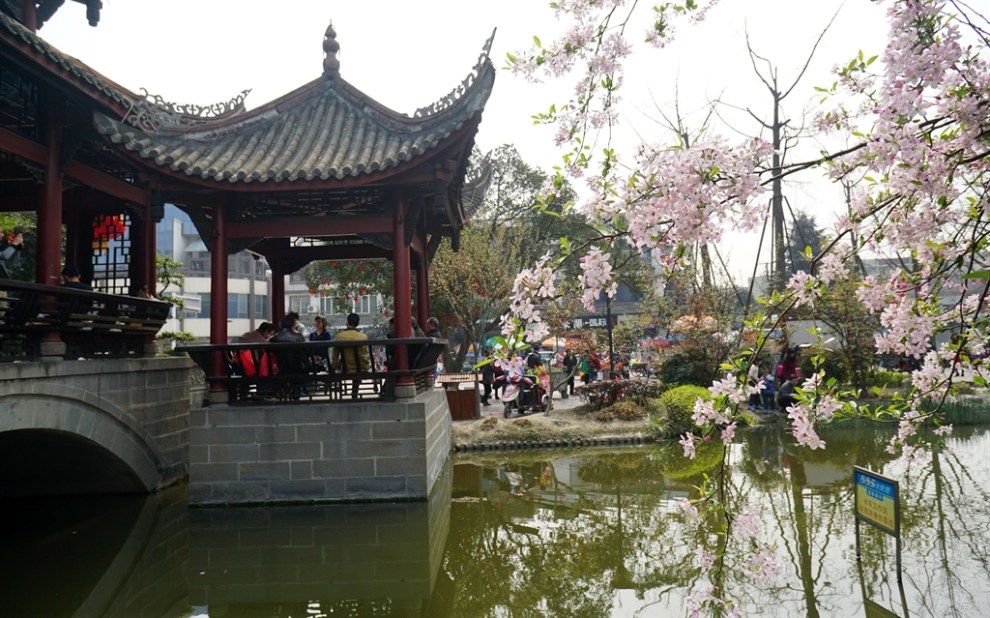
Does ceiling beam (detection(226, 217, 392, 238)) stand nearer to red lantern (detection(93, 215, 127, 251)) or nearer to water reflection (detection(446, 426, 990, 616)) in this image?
red lantern (detection(93, 215, 127, 251))

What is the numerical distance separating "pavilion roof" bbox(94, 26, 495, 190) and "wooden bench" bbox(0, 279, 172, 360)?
1876 millimetres

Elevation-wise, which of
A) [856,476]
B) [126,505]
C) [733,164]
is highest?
[733,164]

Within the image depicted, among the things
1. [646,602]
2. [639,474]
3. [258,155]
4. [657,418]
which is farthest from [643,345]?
[646,602]

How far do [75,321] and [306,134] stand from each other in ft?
13.9

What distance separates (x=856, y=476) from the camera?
561 cm

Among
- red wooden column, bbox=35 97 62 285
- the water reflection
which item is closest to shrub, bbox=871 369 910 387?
the water reflection

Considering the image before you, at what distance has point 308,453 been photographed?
27.7 ft

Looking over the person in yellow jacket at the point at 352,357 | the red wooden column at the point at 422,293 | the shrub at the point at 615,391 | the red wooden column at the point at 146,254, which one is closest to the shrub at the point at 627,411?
the shrub at the point at 615,391

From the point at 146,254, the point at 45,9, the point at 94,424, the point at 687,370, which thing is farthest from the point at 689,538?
the point at 45,9

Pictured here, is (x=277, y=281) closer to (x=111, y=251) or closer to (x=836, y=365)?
(x=111, y=251)

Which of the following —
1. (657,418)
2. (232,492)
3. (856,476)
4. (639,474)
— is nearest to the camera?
(856,476)

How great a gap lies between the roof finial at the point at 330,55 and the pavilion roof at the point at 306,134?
0.6 inches

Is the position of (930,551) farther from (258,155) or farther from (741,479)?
(258,155)

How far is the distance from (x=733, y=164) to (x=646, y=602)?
148 inches
